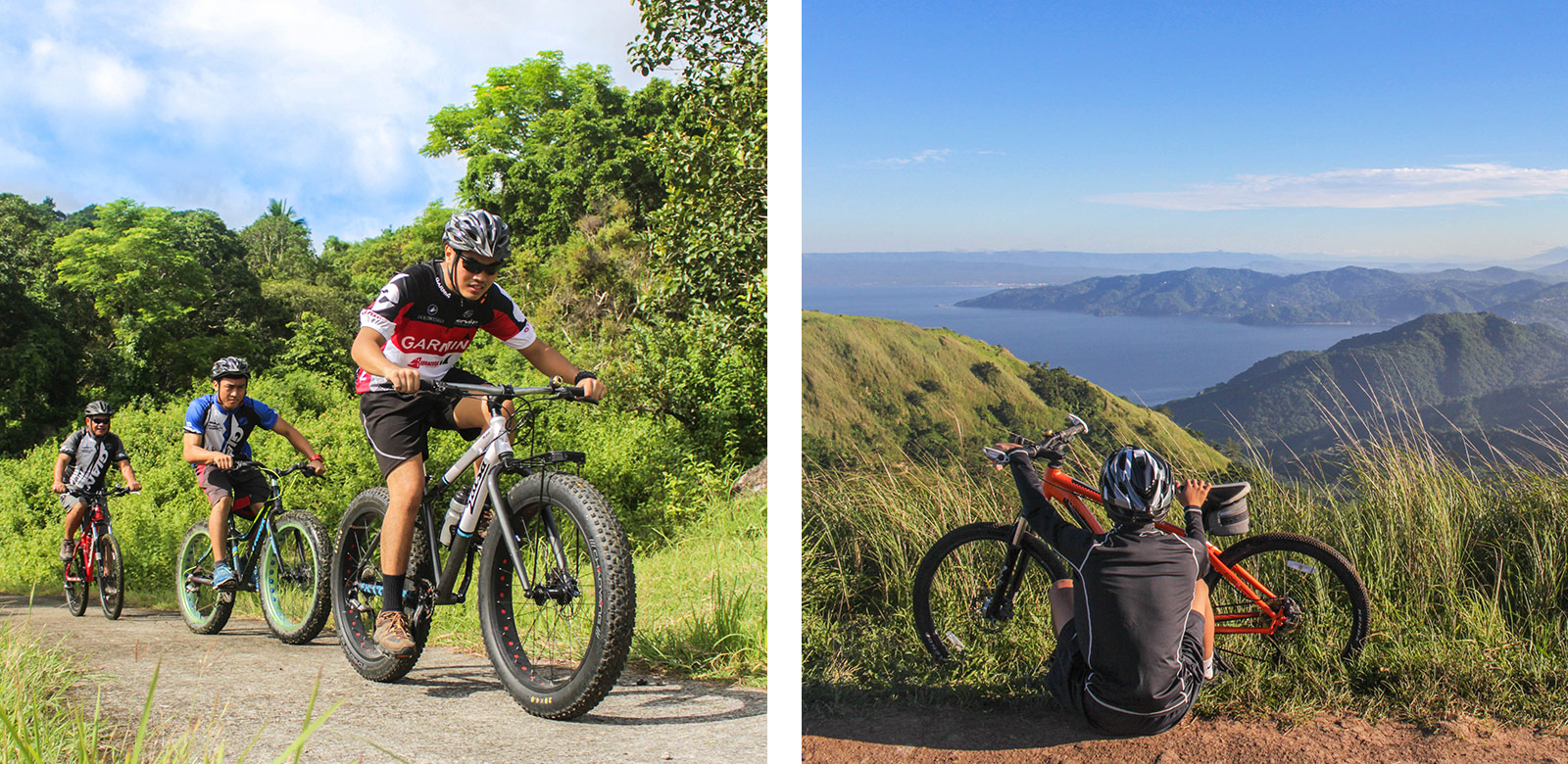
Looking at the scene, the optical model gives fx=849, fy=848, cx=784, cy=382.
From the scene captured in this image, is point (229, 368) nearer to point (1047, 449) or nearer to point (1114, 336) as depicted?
point (1047, 449)

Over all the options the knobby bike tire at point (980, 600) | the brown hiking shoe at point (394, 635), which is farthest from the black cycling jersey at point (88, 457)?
the knobby bike tire at point (980, 600)

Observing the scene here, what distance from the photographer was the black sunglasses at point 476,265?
6.91 ft

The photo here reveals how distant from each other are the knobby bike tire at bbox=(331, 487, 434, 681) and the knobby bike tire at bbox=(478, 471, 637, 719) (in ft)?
1.02

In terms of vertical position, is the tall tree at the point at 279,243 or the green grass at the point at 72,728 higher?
the tall tree at the point at 279,243

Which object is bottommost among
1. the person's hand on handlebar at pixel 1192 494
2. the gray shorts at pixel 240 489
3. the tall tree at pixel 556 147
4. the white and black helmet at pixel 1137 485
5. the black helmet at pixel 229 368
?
the gray shorts at pixel 240 489

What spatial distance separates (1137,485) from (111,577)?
3.66m

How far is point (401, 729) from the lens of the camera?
1.97 metres

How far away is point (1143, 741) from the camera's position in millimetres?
2301

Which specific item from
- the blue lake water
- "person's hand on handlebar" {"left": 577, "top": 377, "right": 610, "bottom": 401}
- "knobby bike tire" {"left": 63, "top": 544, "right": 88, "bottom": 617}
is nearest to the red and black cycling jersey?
"person's hand on handlebar" {"left": 577, "top": 377, "right": 610, "bottom": 401}

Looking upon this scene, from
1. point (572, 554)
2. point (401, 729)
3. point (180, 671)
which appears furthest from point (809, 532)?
point (180, 671)

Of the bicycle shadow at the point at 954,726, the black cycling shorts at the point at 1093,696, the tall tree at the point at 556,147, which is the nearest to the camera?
the black cycling shorts at the point at 1093,696

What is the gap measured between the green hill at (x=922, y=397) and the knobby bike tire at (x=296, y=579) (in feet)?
5.64

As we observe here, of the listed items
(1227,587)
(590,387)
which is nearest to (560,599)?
(590,387)

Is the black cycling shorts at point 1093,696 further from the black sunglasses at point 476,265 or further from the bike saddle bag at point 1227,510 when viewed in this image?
the black sunglasses at point 476,265
